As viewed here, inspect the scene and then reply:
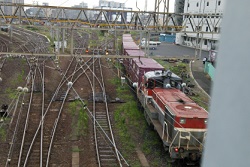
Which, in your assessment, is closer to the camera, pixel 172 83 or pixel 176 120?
pixel 176 120

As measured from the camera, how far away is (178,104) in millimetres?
10945

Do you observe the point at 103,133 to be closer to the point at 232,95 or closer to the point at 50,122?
the point at 50,122

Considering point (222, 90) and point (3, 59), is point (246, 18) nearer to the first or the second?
point (222, 90)

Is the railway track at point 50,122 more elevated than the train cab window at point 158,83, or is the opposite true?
the train cab window at point 158,83

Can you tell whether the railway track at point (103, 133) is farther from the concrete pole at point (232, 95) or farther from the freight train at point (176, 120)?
the concrete pole at point (232, 95)

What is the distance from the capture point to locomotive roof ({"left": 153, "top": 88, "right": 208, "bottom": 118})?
33.0 ft

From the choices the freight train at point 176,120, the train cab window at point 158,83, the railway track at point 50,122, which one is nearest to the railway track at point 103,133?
the railway track at point 50,122

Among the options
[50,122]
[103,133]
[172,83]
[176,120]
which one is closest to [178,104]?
[176,120]

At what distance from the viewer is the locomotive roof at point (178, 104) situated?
10.1 metres

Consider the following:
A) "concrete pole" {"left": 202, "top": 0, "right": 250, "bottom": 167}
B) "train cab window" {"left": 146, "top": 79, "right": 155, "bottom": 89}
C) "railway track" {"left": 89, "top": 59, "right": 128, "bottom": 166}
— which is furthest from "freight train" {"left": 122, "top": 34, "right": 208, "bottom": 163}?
"concrete pole" {"left": 202, "top": 0, "right": 250, "bottom": 167}

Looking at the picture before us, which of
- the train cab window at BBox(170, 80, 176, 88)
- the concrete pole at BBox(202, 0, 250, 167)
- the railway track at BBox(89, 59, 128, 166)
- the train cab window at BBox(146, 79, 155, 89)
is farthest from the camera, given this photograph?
the train cab window at BBox(146, 79, 155, 89)

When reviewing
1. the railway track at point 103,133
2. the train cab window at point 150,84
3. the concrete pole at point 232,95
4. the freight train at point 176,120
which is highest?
the concrete pole at point 232,95

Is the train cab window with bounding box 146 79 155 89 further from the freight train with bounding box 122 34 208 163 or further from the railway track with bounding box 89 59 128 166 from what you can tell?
the railway track with bounding box 89 59 128 166

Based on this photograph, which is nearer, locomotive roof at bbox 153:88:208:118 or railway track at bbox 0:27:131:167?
locomotive roof at bbox 153:88:208:118
